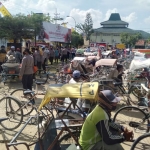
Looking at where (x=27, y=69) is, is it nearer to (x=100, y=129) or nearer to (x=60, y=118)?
(x=60, y=118)

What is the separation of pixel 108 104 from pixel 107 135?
0.43m

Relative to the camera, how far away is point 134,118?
249 inches

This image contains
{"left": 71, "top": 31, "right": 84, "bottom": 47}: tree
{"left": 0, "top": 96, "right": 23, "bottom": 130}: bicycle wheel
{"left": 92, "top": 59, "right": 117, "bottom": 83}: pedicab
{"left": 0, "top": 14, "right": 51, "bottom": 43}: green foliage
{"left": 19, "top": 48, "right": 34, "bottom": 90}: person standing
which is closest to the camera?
{"left": 0, "top": 96, "right": 23, "bottom": 130}: bicycle wheel

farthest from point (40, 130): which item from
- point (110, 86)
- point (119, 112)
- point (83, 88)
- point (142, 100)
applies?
point (110, 86)

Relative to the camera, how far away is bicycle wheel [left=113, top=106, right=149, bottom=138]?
524 centimetres

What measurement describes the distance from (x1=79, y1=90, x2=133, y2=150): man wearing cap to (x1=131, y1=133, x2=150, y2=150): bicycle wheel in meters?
0.41

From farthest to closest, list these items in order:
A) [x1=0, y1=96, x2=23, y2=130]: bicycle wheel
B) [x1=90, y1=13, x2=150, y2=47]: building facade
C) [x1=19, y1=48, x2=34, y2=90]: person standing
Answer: [x1=90, y1=13, x2=150, y2=47]: building facade, [x1=19, y1=48, x2=34, y2=90]: person standing, [x1=0, y1=96, x2=23, y2=130]: bicycle wheel

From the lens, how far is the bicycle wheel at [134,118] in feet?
17.2

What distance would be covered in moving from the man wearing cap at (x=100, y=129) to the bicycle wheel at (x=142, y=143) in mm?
410

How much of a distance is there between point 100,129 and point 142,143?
3.68ft

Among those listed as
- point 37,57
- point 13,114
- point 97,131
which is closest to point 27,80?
point 13,114

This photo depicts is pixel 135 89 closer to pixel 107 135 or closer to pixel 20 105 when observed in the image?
pixel 20 105

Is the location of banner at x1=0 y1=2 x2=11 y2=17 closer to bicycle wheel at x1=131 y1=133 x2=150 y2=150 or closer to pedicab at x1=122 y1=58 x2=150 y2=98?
pedicab at x1=122 y1=58 x2=150 y2=98

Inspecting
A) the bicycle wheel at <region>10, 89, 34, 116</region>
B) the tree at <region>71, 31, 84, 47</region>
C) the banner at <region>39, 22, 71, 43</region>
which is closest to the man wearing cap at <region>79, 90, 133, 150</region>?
the bicycle wheel at <region>10, 89, 34, 116</region>
